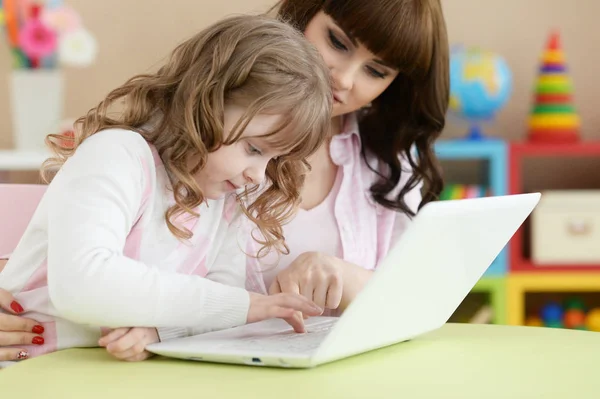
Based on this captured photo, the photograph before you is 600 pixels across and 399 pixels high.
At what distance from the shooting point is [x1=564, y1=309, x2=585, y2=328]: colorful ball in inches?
109

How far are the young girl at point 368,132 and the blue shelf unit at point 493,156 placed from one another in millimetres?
929

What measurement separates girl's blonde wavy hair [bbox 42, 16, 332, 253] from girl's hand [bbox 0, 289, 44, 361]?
20 centimetres

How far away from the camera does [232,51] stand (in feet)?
3.62

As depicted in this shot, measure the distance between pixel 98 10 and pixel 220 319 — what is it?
213 centimetres

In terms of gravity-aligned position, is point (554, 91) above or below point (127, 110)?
below

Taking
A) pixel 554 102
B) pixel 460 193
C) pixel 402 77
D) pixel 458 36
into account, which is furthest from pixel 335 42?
pixel 458 36

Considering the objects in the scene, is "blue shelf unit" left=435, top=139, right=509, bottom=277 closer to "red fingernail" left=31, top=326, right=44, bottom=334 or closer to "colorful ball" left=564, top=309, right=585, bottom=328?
"colorful ball" left=564, top=309, right=585, bottom=328

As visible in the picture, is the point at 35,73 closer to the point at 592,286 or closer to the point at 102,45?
the point at 102,45

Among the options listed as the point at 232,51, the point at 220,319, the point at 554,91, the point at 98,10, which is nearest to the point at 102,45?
→ the point at 98,10

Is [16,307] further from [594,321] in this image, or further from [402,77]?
[594,321]

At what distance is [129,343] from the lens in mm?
893

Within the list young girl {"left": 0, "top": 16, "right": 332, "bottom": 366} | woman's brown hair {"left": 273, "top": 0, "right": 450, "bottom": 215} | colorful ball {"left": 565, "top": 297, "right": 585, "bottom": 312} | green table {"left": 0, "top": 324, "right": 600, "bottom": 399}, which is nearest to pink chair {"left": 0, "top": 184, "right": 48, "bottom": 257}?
young girl {"left": 0, "top": 16, "right": 332, "bottom": 366}

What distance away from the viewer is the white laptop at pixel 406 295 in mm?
792

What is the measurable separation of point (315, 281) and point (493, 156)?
5.27 ft
